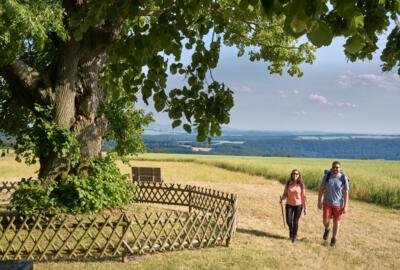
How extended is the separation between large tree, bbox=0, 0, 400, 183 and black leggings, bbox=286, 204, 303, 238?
555cm

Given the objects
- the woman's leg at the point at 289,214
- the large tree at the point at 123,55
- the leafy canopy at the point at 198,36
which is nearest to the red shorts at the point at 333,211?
the woman's leg at the point at 289,214

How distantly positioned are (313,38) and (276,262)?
10.3m

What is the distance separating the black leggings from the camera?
13758 millimetres

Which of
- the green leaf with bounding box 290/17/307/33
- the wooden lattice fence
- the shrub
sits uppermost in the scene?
the green leaf with bounding box 290/17/307/33

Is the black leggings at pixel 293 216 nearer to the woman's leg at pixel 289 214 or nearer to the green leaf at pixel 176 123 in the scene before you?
the woman's leg at pixel 289 214

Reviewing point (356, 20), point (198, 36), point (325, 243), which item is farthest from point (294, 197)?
point (356, 20)

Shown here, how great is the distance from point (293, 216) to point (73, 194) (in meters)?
6.94

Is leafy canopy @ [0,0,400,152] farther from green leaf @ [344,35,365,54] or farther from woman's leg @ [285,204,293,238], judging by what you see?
woman's leg @ [285,204,293,238]

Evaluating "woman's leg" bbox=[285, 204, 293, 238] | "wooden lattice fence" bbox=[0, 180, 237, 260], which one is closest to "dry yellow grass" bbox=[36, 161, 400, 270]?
"wooden lattice fence" bbox=[0, 180, 237, 260]

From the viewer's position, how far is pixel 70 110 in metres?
15.2

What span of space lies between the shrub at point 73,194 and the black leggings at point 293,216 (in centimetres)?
577

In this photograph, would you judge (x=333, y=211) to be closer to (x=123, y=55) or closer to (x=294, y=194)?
(x=294, y=194)

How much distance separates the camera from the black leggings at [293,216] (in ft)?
45.1

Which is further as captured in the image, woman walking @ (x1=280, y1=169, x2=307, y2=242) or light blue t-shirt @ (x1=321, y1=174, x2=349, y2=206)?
woman walking @ (x1=280, y1=169, x2=307, y2=242)
